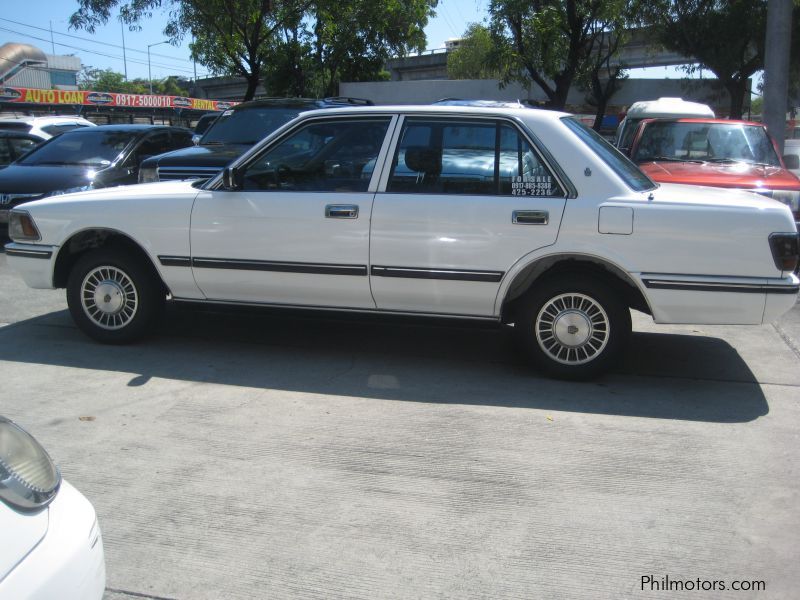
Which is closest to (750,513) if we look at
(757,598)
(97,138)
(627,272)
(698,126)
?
(757,598)

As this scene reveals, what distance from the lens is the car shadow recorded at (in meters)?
5.09

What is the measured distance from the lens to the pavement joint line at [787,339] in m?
6.25

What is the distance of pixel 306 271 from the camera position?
216 inches

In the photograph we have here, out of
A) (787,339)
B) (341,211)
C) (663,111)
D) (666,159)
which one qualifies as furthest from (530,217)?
(663,111)

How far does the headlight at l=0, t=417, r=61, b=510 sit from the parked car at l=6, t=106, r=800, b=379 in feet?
10.5

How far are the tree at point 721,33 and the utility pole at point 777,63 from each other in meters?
10.1

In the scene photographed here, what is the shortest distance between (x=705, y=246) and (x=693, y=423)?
1.10 m

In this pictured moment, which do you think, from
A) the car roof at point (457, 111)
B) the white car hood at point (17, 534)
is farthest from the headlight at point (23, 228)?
the white car hood at point (17, 534)

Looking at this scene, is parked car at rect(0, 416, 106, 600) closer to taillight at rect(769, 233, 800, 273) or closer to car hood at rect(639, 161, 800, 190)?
taillight at rect(769, 233, 800, 273)

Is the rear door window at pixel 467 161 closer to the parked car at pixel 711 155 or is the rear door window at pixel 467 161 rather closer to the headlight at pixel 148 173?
the parked car at pixel 711 155

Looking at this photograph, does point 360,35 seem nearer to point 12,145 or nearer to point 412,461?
point 12,145

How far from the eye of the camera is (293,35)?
2191 cm

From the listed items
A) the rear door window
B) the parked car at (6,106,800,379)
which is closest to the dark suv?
the parked car at (6,106,800,379)

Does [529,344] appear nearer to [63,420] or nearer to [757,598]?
[757,598]
